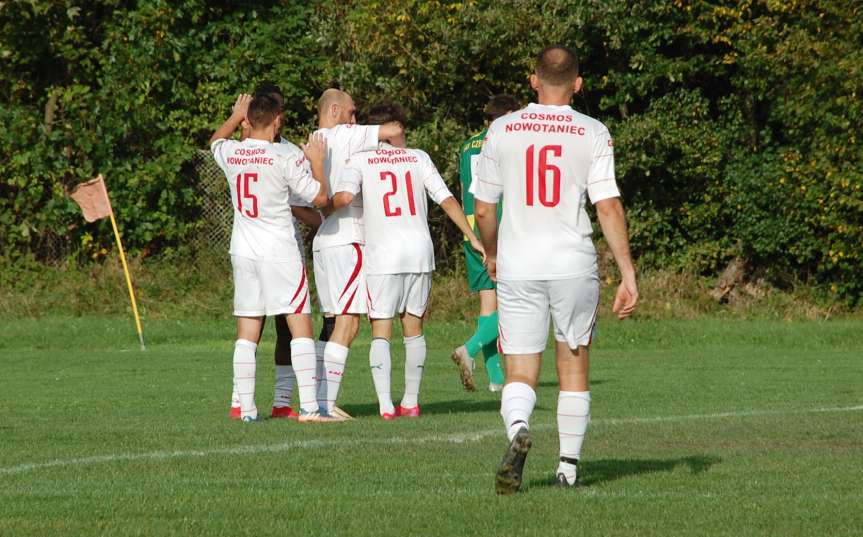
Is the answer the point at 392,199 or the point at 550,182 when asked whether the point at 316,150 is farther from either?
the point at 550,182

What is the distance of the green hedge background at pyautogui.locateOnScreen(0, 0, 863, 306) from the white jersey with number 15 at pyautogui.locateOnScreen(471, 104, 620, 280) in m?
18.2

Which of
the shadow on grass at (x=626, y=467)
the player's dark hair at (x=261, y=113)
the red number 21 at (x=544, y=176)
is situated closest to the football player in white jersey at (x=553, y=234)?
the red number 21 at (x=544, y=176)

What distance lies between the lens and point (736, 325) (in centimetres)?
2236

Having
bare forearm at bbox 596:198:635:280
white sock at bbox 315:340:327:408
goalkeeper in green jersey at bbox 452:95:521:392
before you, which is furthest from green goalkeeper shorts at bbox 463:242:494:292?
bare forearm at bbox 596:198:635:280

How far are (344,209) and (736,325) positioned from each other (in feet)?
41.6

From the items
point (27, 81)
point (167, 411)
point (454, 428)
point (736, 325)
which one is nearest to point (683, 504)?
point (454, 428)

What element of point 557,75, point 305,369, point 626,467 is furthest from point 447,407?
point 557,75

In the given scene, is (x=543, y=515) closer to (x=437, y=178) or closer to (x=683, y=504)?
(x=683, y=504)

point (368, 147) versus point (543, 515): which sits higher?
point (368, 147)

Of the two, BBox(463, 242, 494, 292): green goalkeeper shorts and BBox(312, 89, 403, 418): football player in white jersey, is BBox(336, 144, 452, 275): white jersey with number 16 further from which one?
BBox(463, 242, 494, 292): green goalkeeper shorts

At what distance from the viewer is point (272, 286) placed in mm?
10391

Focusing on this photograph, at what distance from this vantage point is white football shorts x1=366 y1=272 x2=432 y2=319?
10.7 metres

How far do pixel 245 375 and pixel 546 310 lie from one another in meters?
3.86

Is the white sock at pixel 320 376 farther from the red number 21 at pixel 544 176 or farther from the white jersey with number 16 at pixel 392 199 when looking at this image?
the red number 21 at pixel 544 176
